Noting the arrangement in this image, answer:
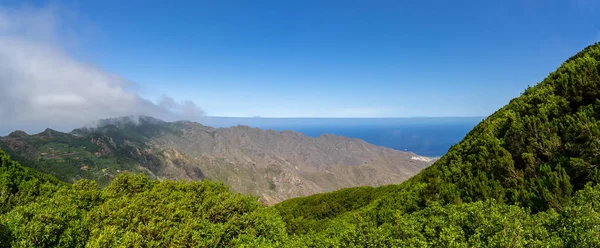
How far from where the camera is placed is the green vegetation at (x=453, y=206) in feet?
34.4

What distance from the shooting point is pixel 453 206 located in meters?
13.9

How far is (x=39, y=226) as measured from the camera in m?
12.1

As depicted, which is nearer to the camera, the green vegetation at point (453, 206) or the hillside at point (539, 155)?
the green vegetation at point (453, 206)

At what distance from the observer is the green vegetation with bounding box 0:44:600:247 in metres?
10.5

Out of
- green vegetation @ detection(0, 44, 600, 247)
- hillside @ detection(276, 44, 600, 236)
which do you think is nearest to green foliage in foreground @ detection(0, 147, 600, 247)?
green vegetation @ detection(0, 44, 600, 247)

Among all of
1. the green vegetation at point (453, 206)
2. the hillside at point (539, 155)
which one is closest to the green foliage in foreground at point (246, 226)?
the green vegetation at point (453, 206)

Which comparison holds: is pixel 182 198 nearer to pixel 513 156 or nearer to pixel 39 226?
pixel 39 226

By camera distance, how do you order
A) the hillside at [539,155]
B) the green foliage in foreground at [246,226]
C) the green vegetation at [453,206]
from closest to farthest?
the green foliage in foreground at [246,226]
the green vegetation at [453,206]
the hillside at [539,155]

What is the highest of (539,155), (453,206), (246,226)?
(539,155)

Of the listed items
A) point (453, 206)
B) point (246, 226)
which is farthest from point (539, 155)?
point (246, 226)

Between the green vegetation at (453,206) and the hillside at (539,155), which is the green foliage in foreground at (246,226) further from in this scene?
the hillside at (539,155)

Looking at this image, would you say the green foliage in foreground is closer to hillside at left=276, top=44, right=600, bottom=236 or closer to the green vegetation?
the green vegetation

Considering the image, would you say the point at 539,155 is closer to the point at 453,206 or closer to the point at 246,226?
the point at 453,206

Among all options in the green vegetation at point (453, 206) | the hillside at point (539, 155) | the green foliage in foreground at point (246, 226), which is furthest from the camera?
the hillside at point (539, 155)
